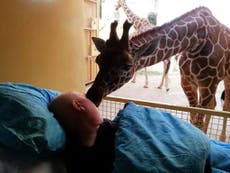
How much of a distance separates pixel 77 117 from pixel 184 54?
80cm

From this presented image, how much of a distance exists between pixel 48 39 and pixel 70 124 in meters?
0.54

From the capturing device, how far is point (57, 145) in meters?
0.55

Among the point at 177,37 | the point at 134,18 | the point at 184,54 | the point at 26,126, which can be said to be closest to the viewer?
the point at 26,126

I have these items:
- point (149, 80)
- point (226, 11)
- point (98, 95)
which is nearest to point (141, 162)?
point (98, 95)

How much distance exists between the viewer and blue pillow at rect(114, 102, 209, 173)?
0.52 meters

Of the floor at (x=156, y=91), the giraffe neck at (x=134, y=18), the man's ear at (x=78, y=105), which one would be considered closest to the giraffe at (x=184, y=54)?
the man's ear at (x=78, y=105)

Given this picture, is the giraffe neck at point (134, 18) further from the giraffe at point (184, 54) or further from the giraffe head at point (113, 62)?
the giraffe head at point (113, 62)

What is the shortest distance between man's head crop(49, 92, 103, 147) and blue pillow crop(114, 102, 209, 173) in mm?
77

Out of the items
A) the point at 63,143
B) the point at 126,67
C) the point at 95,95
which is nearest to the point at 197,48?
the point at 126,67

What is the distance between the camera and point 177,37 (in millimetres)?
1134

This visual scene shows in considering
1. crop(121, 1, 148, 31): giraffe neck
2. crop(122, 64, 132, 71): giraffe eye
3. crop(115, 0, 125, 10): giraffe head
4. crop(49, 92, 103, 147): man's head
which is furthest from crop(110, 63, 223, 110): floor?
crop(49, 92, 103, 147): man's head

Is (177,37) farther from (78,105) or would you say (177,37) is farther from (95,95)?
(78,105)

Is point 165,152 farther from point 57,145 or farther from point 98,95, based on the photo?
point 98,95

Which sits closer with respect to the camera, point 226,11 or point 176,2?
point 226,11
